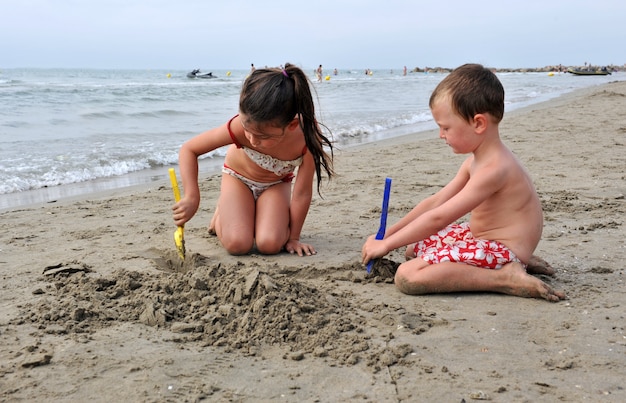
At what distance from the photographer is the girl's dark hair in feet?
9.83

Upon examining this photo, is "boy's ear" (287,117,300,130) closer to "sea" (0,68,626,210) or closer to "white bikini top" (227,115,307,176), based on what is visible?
"sea" (0,68,626,210)

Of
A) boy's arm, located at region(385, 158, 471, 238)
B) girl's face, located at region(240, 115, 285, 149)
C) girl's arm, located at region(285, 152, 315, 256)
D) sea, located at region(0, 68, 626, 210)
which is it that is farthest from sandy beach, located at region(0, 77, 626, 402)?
sea, located at region(0, 68, 626, 210)

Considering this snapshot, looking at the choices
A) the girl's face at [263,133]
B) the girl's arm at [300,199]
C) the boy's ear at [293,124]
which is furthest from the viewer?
the girl's arm at [300,199]

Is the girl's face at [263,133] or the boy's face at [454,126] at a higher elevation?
the boy's face at [454,126]

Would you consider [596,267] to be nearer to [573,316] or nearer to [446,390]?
[573,316]

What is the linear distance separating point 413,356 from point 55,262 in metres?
2.12

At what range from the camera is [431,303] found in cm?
Answer: 257

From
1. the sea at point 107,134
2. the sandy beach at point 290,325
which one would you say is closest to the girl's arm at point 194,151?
the sandy beach at point 290,325

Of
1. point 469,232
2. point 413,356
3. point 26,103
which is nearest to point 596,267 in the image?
point 469,232

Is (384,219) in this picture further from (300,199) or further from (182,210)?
(182,210)

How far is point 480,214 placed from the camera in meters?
2.77

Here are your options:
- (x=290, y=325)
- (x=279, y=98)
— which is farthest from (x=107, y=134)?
(x=290, y=325)

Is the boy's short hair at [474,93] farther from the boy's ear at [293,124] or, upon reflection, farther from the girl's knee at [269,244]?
the girl's knee at [269,244]

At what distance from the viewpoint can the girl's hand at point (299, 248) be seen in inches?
135
